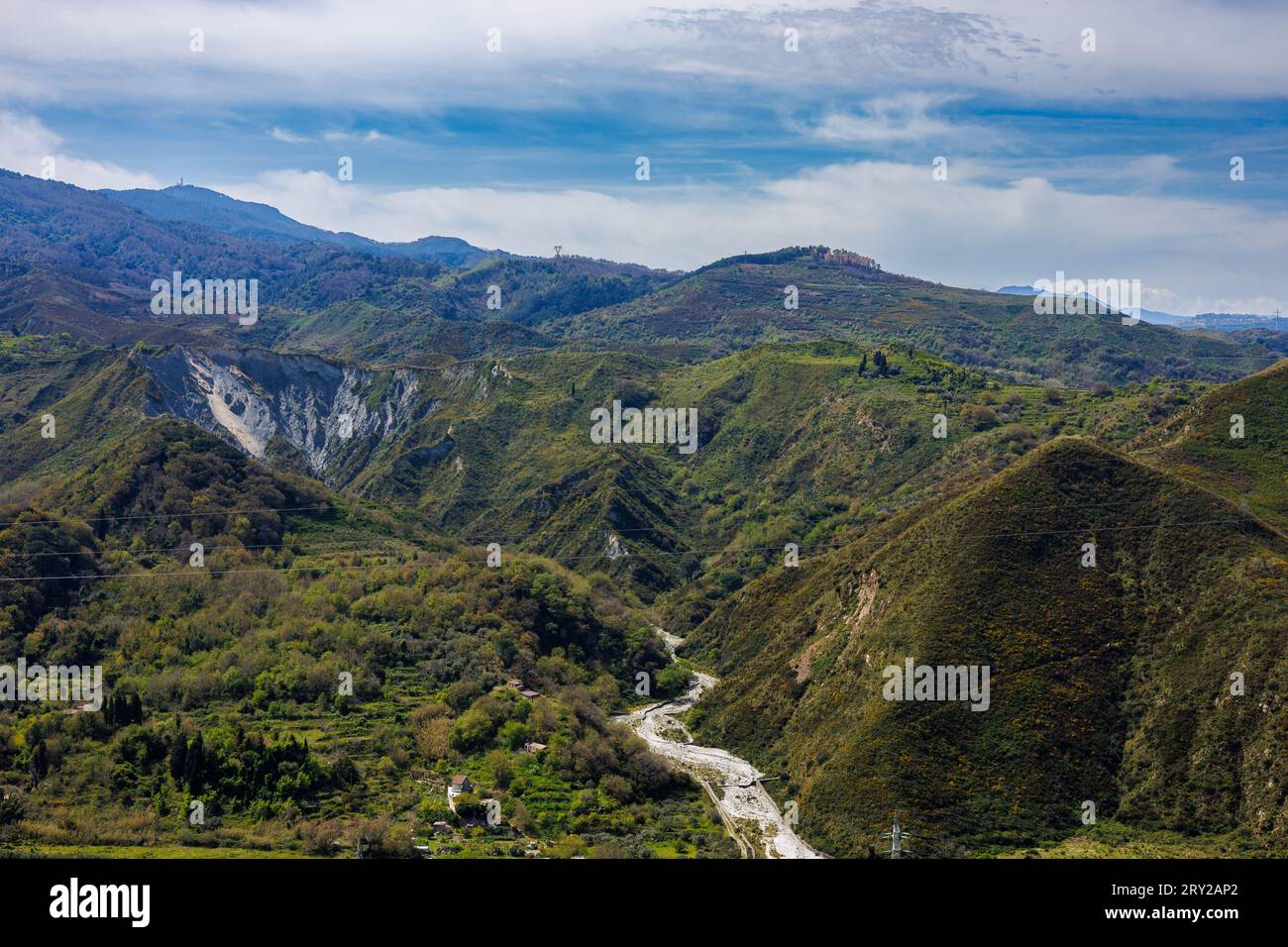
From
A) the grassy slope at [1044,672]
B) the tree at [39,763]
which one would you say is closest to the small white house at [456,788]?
the grassy slope at [1044,672]

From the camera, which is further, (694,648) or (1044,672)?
(694,648)

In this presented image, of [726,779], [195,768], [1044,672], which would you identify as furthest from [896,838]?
[195,768]

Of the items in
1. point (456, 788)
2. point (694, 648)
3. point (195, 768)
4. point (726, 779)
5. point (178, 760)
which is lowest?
point (726, 779)

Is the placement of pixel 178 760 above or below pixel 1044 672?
below

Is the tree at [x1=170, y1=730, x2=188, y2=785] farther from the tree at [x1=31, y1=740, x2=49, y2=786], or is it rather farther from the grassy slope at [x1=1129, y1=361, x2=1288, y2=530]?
the grassy slope at [x1=1129, y1=361, x2=1288, y2=530]

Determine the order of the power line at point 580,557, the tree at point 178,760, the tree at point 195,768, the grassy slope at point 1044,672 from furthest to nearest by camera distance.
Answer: the power line at point 580,557
the tree at point 178,760
the tree at point 195,768
the grassy slope at point 1044,672

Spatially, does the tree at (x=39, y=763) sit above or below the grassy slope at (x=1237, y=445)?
Result: below

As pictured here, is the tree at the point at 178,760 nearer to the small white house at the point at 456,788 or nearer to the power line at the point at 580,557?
the small white house at the point at 456,788

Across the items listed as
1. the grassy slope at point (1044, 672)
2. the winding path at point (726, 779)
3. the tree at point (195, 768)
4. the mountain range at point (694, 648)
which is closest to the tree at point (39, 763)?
the mountain range at point (694, 648)

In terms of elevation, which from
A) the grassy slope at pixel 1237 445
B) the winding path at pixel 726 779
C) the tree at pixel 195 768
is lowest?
the winding path at pixel 726 779

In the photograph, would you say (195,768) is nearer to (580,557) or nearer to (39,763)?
(39,763)

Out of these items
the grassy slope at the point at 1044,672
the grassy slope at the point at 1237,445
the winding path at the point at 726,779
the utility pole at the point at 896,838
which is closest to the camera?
the utility pole at the point at 896,838

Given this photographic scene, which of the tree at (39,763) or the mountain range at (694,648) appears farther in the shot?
the mountain range at (694,648)

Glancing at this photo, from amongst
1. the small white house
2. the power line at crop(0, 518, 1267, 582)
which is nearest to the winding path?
the small white house
